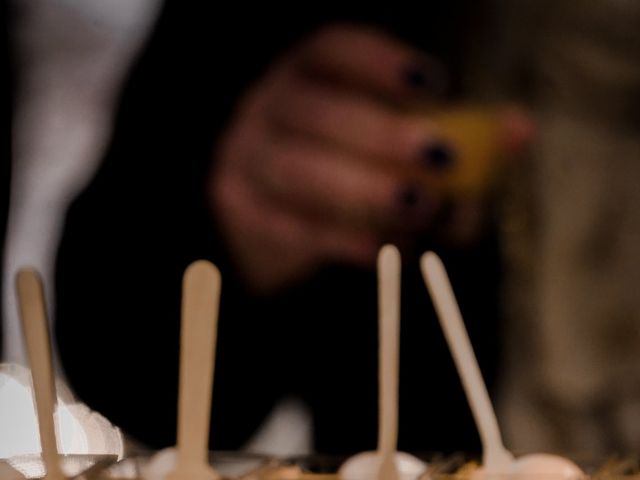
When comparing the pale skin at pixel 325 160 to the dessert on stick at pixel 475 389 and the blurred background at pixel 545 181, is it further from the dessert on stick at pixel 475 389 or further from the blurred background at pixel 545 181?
the dessert on stick at pixel 475 389

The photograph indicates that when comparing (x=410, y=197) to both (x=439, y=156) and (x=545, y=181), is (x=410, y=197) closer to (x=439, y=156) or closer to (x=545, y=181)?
(x=439, y=156)

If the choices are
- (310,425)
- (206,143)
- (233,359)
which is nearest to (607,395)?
(310,425)

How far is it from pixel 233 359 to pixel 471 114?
0.39m

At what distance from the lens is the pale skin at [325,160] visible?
34.4 inches

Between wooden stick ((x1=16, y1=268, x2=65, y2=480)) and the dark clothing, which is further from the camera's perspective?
the dark clothing

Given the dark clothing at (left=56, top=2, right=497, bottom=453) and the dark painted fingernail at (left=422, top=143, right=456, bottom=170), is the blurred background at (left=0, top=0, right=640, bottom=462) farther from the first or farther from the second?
the dark painted fingernail at (left=422, top=143, right=456, bottom=170)

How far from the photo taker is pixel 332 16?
40.1 inches

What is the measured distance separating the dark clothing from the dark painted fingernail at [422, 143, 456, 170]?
239 mm

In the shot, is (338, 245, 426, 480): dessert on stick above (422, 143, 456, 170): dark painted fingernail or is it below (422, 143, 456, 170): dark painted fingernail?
below

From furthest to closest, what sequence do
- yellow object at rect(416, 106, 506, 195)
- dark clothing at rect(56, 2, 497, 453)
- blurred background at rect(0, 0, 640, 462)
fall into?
blurred background at rect(0, 0, 640, 462) < dark clothing at rect(56, 2, 497, 453) < yellow object at rect(416, 106, 506, 195)

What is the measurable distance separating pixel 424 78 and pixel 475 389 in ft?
1.37

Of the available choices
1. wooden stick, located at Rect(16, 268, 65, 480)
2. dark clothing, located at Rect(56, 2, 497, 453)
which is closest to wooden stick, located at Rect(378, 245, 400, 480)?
wooden stick, located at Rect(16, 268, 65, 480)

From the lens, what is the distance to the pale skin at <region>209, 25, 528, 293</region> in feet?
2.87

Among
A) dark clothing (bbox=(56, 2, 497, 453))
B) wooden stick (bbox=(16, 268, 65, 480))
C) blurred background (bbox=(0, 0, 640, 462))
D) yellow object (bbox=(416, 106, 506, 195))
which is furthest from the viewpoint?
blurred background (bbox=(0, 0, 640, 462))
